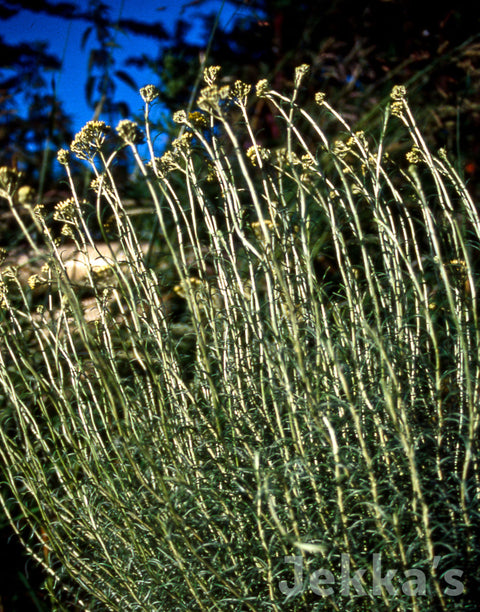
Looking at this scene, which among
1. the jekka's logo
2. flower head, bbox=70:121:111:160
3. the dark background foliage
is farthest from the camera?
the dark background foliage

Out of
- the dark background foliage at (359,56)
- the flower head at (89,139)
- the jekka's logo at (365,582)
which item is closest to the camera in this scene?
the jekka's logo at (365,582)

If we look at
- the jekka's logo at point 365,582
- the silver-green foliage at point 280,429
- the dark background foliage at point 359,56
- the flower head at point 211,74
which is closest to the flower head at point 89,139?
the silver-green foliage at point 280,429

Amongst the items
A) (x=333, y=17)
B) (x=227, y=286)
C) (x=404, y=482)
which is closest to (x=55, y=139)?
(x=227, y=286)

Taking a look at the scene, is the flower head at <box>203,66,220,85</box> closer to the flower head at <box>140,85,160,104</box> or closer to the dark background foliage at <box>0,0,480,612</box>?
the flower head at <box>140,85,160,104</box>

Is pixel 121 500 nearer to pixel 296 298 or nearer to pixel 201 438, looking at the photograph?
pixel 201 438

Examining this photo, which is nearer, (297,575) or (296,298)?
(297,575)

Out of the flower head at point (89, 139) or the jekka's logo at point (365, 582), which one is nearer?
the jekka's logo at point (365, 582)

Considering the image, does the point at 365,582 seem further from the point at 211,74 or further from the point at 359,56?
the point at 359,56

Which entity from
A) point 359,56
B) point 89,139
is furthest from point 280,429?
point 359,56

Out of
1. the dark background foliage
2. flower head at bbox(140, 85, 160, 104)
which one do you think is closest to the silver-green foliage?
flower head at bbox(140, 85, 160, 104)

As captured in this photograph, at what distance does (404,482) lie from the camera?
1.13m

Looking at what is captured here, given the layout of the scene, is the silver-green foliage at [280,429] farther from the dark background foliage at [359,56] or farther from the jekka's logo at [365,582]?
the dark background foliage at [359,56]

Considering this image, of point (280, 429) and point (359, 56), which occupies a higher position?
Answer: point (359, 56)

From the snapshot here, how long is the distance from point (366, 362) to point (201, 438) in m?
0.41
